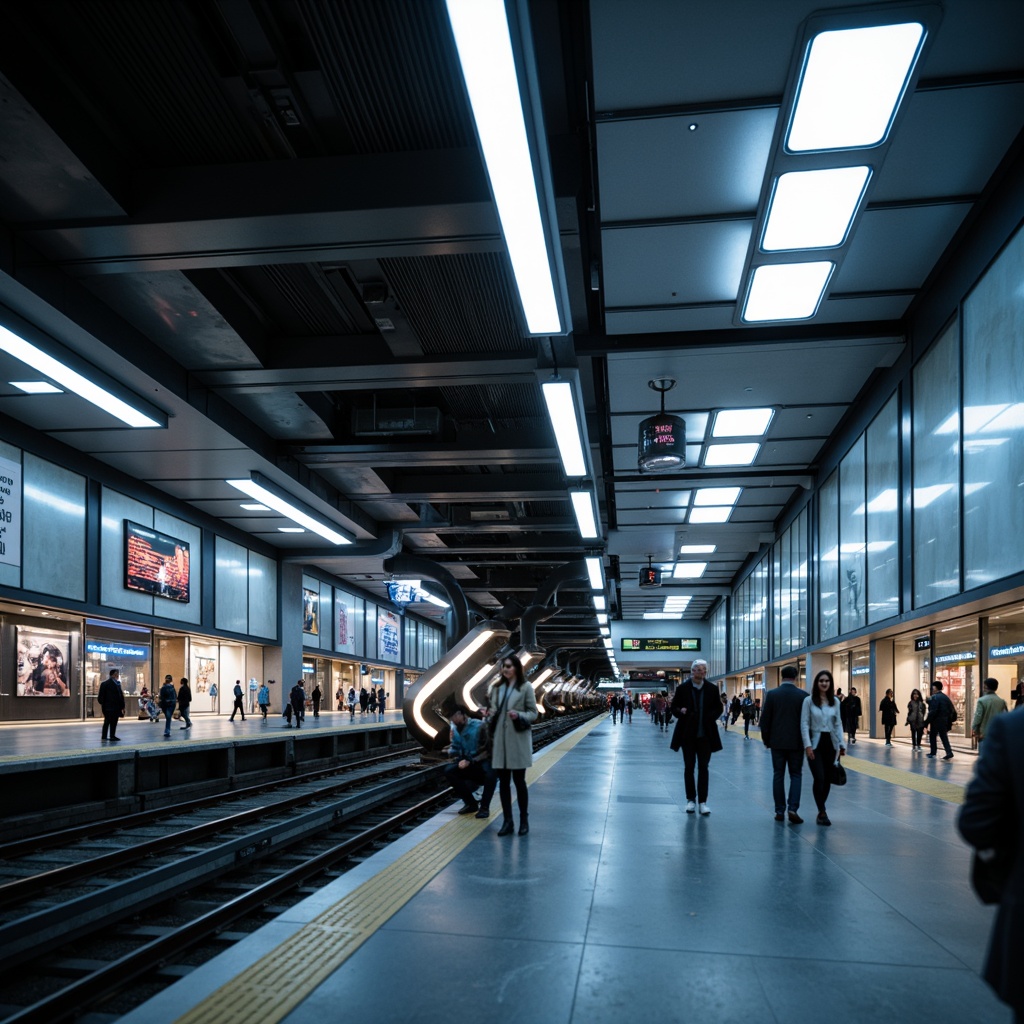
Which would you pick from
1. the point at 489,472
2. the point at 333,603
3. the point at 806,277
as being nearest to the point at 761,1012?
the point at 806,277

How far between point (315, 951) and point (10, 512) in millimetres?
16768

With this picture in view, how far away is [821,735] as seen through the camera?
8844 mm

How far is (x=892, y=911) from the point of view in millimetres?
5324

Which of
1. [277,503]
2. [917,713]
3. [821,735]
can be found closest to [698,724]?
[821,735]

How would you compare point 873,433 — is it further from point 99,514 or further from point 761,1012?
point 99,514

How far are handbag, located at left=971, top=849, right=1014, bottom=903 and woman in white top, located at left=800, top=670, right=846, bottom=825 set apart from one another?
6478mm

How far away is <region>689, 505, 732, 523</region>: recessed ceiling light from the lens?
84.8 feet

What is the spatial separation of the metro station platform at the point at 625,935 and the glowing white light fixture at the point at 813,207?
21.1 ft

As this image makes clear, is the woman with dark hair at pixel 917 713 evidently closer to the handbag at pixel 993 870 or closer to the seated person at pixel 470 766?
the seated person at pixel 470 766

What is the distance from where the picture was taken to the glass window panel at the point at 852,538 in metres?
17.8

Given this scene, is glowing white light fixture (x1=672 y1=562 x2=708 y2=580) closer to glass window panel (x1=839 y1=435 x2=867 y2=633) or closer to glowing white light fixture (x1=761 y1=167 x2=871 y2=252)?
glass window panel (x1=839 y1=435 x2=867 y2=633)

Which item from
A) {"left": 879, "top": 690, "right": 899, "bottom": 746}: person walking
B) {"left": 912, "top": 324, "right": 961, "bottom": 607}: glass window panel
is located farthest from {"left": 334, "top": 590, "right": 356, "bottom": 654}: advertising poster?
{"left": 912, "top": 324, "right": 961, "bottom": 607}: glass window panel

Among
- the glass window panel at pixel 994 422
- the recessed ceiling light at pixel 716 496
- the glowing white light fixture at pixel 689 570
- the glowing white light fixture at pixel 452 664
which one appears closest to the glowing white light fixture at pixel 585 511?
the glowing white light fixture at pixel 452 664

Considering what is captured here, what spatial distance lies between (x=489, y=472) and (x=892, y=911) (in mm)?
17315
